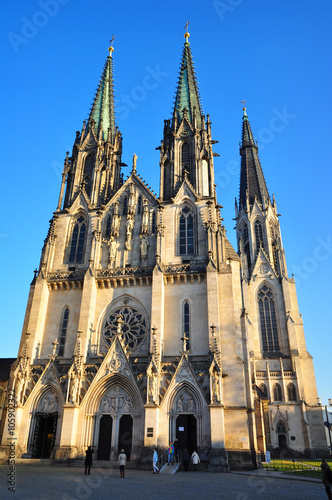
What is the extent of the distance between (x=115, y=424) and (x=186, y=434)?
451 centimetres

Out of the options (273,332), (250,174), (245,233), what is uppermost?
(250,174)

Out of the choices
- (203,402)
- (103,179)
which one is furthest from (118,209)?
(203,402)

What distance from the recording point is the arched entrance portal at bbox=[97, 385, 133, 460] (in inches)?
974

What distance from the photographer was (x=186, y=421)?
24.4 metres

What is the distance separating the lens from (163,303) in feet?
91.5

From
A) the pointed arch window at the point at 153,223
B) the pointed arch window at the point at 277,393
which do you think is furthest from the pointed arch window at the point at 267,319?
the pointed arch window at the point at 153,223

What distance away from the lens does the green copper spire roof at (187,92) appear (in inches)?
1515

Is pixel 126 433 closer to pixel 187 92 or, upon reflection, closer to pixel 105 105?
pixel 105 105

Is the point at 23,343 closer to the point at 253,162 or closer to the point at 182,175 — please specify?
the point at 182,175

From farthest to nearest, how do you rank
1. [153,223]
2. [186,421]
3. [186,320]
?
[153,223] < [186,320] < [186,421]

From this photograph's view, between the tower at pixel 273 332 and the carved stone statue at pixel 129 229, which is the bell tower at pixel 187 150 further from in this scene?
the tower at pixel 273 332

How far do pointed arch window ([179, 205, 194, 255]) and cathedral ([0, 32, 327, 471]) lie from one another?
0.09m

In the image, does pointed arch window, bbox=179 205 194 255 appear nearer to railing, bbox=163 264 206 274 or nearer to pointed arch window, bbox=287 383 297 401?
railing, bbox=163 264 206 274

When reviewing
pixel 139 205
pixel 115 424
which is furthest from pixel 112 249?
pixel 115 424
